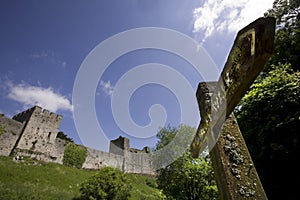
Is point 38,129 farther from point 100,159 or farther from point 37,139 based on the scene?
point 100,159

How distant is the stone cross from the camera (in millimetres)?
1153

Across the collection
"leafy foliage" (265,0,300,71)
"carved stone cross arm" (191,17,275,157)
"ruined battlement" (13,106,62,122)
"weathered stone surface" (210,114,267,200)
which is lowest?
"weathered stone surface" (210,114,267,200)

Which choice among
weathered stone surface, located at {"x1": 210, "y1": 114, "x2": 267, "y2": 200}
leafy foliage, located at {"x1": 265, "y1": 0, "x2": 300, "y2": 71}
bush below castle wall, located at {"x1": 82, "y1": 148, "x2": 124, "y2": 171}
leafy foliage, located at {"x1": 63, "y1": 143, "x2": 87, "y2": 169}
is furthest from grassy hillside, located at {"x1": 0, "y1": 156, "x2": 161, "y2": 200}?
bush below castle wall, located at {"x1": 82, "y1": 148, "x2": 124, "y2": 171}

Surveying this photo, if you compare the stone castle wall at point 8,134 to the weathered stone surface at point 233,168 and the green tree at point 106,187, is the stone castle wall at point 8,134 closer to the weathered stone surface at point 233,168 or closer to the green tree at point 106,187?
the green tree at point 106,187

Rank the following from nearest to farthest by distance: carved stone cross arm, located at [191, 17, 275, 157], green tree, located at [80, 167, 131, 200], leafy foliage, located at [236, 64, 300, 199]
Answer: carved stone cross arm, located at [191, 17, 275, 157] → leafy foliage, located at [236, 64, 300, 199] → green tree, located at [80, 167, 131, 200]

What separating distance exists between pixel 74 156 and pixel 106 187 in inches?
842

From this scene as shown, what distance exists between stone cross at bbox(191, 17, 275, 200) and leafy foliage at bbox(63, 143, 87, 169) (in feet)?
124

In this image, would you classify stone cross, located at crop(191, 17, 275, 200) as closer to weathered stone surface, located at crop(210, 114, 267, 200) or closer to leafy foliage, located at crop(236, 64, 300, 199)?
weathered stone surface, located at crop(210, 114, 267, 200)

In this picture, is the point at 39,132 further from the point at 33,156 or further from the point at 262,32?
the point at 262,32

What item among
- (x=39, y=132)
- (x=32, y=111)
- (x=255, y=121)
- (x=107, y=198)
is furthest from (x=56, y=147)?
(x=255, y=121)

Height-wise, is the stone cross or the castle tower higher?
the castle tower

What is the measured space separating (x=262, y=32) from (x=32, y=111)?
134ft

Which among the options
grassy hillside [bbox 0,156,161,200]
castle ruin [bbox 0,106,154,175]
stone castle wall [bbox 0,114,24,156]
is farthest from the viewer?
castle ruin [bbox 0,106,154,175]

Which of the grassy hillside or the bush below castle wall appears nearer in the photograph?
the grassy hillside
